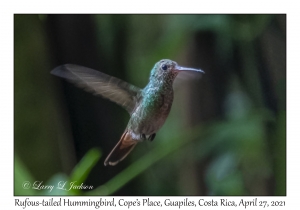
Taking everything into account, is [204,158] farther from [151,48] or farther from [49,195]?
[49,195]

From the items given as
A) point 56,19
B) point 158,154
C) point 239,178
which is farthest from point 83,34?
point 239,178

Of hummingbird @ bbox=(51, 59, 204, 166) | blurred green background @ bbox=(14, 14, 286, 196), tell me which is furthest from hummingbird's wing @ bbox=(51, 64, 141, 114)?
blurred green background @ bbox=(14, 14, 286, 196)

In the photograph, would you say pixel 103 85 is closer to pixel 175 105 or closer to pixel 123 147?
pixel 123 147

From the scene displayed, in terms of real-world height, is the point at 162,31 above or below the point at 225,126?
Result: above

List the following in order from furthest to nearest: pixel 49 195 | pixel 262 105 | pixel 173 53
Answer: pixel 262 105 < pixel 173 53 < pixel 49 195

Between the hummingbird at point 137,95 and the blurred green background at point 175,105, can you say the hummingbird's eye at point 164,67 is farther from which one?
the blurred green background at point 175,105

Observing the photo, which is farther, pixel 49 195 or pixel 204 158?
pixel 204 158
